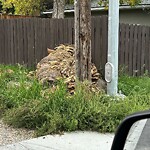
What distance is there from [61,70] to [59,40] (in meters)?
2.69

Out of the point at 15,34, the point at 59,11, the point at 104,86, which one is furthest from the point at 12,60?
the point at 104,86

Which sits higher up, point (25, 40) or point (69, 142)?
point (25, 40)

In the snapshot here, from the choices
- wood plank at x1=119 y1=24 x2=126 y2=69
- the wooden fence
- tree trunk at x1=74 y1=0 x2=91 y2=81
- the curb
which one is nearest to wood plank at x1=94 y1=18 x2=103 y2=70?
the wooden fence

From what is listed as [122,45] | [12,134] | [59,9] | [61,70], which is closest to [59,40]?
[122,45]

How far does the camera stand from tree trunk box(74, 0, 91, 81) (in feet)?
23.6

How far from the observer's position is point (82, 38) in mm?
7312

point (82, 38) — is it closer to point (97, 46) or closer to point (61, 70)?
point (61, 70)

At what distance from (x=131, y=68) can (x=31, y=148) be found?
6.06 m

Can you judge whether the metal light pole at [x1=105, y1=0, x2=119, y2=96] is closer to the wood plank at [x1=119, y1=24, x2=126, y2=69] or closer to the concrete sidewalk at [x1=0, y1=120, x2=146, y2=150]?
the concrete sidewalk at [x1=0, y1=120, x2=146, y2=150]

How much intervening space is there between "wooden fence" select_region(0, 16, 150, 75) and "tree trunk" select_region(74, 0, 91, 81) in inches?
82.9

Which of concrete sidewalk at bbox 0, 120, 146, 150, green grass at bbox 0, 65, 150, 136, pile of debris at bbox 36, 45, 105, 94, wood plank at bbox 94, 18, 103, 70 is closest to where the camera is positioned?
concrete sidewalk at bbox 0, 120, 146, 150

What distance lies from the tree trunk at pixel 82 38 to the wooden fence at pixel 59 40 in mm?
2105

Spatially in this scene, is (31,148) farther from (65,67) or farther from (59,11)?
(59,11)

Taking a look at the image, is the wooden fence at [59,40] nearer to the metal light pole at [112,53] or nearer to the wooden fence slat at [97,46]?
the wooden fence slat at [97,46]
